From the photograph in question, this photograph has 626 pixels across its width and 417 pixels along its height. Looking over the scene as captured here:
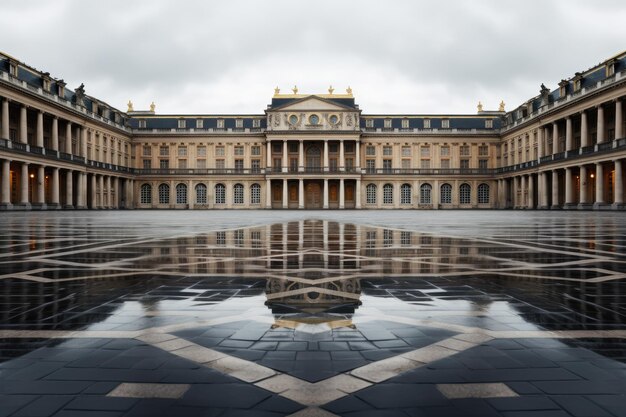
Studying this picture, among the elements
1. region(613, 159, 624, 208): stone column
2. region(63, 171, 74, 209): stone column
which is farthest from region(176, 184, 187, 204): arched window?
region(613, 159, 624, 208): stone column

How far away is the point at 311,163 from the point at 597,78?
43.7 m

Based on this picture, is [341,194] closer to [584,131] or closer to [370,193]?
[370,193]

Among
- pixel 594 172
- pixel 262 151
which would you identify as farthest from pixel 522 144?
pixel 262 151

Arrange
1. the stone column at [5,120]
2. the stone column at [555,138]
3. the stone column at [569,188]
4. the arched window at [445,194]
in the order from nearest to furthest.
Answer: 1. the stone column at [5,120]
2. the stone column at [569,188]
3. the stone column at [555,138]
4. the arched window at [445,194]

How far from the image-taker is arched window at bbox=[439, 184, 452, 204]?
7919 centimetres

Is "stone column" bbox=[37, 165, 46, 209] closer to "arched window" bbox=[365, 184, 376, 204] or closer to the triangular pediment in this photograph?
the triangular pediment

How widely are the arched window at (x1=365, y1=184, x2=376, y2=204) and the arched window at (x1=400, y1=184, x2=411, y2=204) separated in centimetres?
473

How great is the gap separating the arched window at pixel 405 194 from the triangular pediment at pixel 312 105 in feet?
53.5

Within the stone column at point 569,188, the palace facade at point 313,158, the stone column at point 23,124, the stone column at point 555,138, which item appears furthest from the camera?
the palace facade at point 313,158

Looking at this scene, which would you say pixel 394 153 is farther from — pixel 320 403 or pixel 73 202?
pixel 320 403

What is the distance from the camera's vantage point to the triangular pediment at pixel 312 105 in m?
75.9

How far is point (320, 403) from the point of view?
2.23 metres

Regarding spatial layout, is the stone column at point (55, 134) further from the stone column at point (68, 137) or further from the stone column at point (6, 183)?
the stone column at point (6, 183)

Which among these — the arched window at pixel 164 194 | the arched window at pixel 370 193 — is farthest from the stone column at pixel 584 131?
the arched window at pixel 164 194
